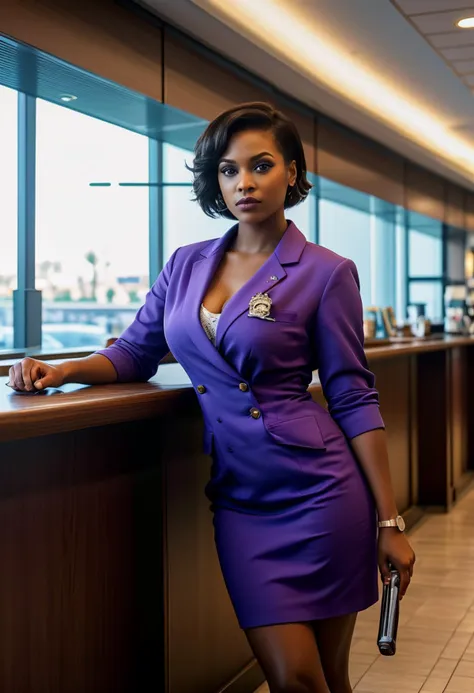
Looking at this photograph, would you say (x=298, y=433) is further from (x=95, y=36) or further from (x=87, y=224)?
(x=87, y=224)

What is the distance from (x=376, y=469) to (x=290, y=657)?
442mm

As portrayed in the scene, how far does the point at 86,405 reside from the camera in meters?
2.00

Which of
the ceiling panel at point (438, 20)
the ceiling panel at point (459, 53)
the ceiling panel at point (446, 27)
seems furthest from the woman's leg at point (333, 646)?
the ceiling panel at point (459, 53)

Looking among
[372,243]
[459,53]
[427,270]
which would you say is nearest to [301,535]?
[459,53]

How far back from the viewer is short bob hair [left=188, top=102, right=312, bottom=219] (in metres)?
2.19

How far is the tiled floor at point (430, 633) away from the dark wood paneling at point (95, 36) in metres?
2.86

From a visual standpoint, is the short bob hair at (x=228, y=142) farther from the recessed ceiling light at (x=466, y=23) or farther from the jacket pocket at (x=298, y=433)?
the recessed ceiling light at (x=466, y=23)

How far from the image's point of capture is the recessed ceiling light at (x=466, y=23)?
18.5 feet

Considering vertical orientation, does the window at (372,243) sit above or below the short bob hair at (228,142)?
above

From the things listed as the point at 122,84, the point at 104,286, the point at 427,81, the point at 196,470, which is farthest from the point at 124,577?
the point at 427,81

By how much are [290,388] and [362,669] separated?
2.01 meters

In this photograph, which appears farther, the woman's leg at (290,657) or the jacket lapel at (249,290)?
the jacket lapel at (249,290)

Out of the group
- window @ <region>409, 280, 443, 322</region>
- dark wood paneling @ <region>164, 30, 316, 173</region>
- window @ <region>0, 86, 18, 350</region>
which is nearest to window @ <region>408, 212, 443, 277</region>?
window @ <region>409, 280, 443, 322</region>

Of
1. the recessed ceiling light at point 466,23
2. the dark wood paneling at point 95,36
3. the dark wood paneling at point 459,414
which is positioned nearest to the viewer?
the dark wood paneling at point 95,36
